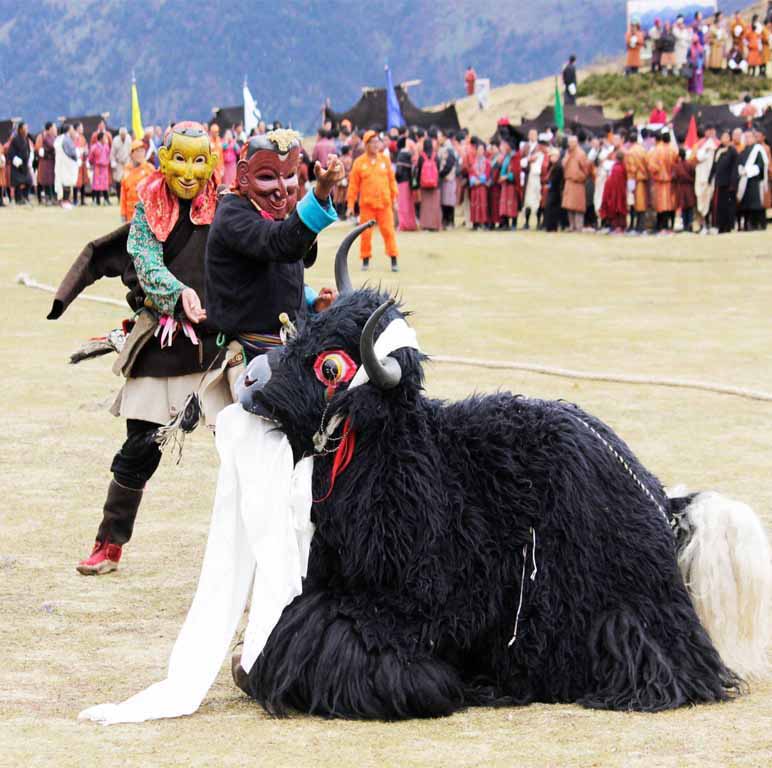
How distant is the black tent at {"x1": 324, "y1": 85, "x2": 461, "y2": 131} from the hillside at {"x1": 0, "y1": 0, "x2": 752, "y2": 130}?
208ft

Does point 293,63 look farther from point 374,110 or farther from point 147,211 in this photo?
point 147,211

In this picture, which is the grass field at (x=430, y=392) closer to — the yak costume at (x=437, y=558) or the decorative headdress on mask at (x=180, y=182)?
the yak costume at (x=437, y=558)

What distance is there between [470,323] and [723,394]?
4382 mm

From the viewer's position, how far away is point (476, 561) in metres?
4.41

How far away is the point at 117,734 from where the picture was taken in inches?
159

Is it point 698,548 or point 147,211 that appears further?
point 147,211

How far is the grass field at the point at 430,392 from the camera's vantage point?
12.7ft

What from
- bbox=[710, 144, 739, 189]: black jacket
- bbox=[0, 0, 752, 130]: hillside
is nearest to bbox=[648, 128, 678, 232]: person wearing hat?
bbox=[710, 144, 739, 189]: black jacket

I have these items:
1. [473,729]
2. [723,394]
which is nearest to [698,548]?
[473,729]

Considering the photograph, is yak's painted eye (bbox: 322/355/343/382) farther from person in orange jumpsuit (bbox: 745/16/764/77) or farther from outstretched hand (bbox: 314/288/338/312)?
person in orange jumpsuit (bbox: 745/16/764/77)

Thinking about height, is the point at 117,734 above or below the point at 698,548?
below

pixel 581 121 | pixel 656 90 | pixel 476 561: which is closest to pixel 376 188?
pixel 476 561

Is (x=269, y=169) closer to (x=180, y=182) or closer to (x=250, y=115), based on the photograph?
(x=180, y=182)

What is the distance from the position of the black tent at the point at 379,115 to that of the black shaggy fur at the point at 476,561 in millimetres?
33587
